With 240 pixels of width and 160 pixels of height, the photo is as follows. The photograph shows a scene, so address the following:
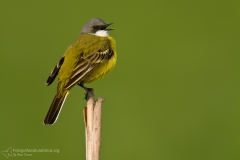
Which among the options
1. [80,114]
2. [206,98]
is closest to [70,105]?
[80,114]

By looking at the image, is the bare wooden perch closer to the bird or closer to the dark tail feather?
the dark tail feather

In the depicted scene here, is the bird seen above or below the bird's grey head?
below

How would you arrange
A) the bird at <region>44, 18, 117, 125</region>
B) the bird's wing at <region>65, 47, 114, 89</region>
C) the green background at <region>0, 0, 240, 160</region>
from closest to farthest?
the bird at <region>44, 18, 117, 125</region> → the bird's wing at <region>65, 47, 114, 89</region> → the green background at <region>0, 0, 240, 160</region>

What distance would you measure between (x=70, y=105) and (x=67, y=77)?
3.44 meters

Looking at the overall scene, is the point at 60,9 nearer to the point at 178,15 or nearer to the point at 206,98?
the point at 178,15

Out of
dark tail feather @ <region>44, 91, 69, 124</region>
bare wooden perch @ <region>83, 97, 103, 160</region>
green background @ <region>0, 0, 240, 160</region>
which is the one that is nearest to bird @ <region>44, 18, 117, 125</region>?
dark tail feather @ <region>44, 91, 69, 124</region>

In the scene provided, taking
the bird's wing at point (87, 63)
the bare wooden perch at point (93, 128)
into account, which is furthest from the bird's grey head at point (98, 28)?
the bare wooden perch at point (93, 128)

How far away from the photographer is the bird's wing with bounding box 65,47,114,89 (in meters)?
8.82

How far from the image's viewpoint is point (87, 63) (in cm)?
914

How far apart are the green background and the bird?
1909mm

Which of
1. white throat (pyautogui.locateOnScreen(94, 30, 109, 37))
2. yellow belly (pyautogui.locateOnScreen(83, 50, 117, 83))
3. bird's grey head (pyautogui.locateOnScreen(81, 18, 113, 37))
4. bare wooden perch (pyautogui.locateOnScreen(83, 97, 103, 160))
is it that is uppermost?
bird's grey head (pyautogui.locateOnScreen(81, 18, 113, 37))

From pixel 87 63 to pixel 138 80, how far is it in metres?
4.11

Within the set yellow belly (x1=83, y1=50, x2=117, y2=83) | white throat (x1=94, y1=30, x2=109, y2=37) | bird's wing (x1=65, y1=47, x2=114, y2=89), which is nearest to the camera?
bird's wing (x1=65, y1=47, x2=114, y2=89)

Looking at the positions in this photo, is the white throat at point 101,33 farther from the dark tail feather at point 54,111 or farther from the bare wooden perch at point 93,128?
the bare wooden perch at point 93,128
